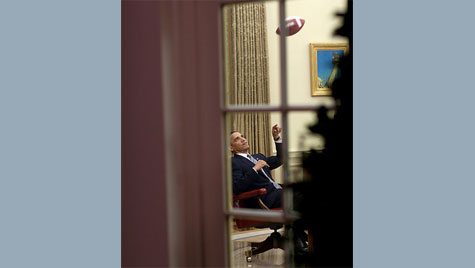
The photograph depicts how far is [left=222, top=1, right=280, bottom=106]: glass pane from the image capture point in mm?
6184

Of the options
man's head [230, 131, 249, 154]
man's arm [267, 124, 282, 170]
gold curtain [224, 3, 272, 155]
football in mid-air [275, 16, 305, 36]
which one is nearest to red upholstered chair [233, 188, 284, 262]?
man's head [230, 131, 249, 154]

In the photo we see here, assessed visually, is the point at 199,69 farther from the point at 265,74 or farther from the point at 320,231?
the point at 265,74

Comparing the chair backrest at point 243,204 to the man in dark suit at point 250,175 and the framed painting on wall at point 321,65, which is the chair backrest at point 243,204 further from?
the framed painting on wall at point 321,65

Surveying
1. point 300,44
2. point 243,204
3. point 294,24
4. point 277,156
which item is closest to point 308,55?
point 300,44

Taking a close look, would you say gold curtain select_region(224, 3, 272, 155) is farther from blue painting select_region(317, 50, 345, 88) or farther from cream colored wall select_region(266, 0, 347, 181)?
blue painting select_region(317, 50, 345, 88)

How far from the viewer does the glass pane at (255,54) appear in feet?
20.3

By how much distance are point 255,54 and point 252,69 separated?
0.16 metres

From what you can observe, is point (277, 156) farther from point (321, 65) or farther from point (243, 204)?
point (321, 65)

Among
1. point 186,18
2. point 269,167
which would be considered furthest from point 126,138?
point 269,167

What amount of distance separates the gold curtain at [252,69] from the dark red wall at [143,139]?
3139 mm

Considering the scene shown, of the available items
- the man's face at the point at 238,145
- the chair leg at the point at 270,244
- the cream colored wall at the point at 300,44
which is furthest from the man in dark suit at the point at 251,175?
the cream colored wall at the point at 300,44

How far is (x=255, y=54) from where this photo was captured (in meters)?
6.27

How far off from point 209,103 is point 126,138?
46 cm

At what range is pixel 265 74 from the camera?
6.29 meters
